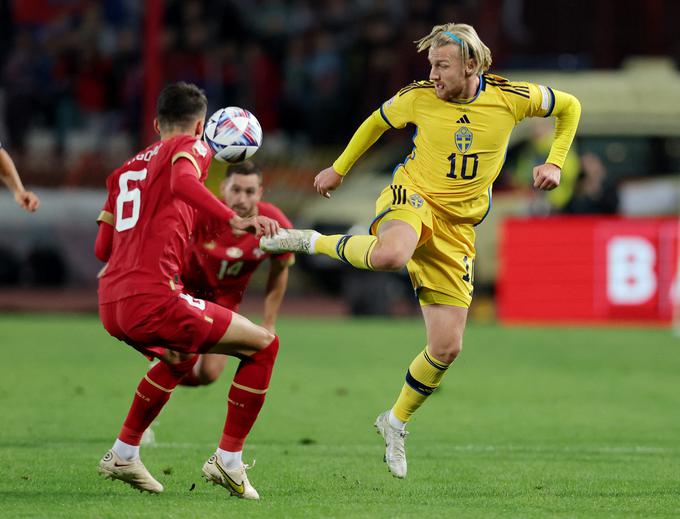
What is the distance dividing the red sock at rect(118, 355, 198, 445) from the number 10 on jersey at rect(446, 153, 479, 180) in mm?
1778

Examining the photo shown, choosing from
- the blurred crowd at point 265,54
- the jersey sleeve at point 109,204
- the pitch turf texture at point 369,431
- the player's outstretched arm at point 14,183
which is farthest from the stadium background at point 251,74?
the jersey sleeve at point 109,204

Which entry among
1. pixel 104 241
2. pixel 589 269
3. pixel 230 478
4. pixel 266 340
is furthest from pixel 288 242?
pixel 589 269

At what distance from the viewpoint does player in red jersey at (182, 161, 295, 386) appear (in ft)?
28.4

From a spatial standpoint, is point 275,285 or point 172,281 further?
point 275,285

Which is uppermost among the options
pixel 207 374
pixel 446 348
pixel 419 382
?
pixel 446 348

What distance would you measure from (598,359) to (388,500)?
7819 millimetres

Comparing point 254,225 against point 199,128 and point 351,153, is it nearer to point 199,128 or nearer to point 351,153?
point 199,128

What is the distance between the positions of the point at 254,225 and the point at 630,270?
1171 centimetres

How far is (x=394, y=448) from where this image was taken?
7777 millimetres

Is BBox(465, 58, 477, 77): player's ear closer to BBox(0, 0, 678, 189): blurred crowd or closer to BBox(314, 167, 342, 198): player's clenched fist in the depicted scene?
BBox(314, 167, 342, 198): player's clenched fist

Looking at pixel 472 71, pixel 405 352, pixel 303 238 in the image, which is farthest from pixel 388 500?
pixel 405 352

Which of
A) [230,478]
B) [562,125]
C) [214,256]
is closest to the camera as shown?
→ [230,478]

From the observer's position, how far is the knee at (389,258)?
7320 mm

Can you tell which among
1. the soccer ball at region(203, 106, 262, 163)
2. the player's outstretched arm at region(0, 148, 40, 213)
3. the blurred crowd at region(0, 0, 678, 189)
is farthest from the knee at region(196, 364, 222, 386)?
the blurred crowd at region(0, 0, 678, 189)
